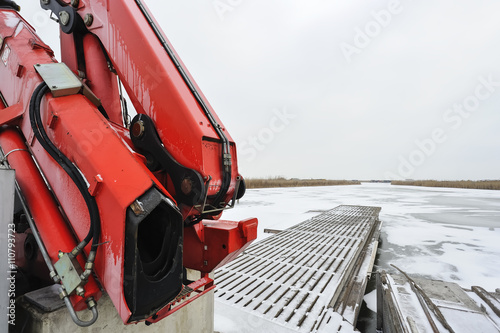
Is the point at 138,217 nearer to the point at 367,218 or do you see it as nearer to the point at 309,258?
the point at 309,258

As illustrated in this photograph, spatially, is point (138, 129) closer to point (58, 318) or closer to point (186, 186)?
point (186, 186)

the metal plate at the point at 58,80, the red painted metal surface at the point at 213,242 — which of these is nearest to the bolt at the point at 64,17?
the metal plate at the point at 58,80

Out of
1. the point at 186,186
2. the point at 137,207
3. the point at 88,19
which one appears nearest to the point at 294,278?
the point at 186,186

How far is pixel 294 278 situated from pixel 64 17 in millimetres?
3212

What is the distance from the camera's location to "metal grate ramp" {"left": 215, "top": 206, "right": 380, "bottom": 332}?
2.39 metres

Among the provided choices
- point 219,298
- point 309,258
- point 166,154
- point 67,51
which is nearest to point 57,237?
point 166,154

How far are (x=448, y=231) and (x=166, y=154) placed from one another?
295 inches

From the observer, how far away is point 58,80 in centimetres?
129

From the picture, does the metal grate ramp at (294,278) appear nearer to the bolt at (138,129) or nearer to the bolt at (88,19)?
the bolt at (138,129)

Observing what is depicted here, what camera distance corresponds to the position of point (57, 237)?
1129 mm

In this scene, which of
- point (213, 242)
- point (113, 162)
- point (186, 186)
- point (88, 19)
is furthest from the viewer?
point (213, 242)

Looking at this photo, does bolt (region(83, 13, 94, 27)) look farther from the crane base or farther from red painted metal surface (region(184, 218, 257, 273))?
the crane base

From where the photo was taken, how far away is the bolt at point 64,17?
1.53 meters

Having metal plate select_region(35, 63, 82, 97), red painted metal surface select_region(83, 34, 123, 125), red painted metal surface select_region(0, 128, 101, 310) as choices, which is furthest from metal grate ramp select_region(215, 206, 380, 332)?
metal plate select_region(35, 63, 82, 97)
